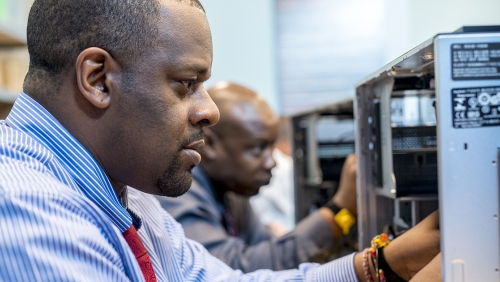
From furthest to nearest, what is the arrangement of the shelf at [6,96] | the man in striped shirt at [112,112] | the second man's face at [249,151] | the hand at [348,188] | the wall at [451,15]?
the wall at [451,15]
the shelf at [6,96]
the second man's face at [249,151]
the hand at [348,188]
the man in striped shirt at [112,112]

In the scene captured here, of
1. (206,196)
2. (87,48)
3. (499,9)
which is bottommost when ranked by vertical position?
(206,196)

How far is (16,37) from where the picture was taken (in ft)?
7.21

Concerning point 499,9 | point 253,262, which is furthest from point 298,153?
point 499,9

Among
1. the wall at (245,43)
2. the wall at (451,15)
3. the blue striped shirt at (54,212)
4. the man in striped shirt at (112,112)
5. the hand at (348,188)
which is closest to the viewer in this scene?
the blue striped shirt at (54,212)

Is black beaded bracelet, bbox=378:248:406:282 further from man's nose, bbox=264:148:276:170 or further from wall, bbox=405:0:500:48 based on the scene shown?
wall, bbox=405:0:500:48

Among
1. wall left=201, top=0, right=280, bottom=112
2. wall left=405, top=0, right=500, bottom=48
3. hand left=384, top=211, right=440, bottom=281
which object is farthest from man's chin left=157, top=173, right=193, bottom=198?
wall left=201, top=0, right=280, bottom=112

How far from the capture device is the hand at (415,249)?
739 millimetres

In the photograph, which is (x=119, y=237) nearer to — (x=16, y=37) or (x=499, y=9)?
(x=16, y=37)

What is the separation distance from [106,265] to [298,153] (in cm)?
127

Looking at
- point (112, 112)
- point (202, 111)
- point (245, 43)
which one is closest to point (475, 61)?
point (202, 111)

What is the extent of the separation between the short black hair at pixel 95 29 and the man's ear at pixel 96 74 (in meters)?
0.01

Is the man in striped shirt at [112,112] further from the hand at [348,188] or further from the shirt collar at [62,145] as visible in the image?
the hand at [348,188]

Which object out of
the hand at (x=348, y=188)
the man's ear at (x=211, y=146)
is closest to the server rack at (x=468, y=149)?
the hand at (x=348, y=188)

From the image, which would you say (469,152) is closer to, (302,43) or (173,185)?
(173,185)
